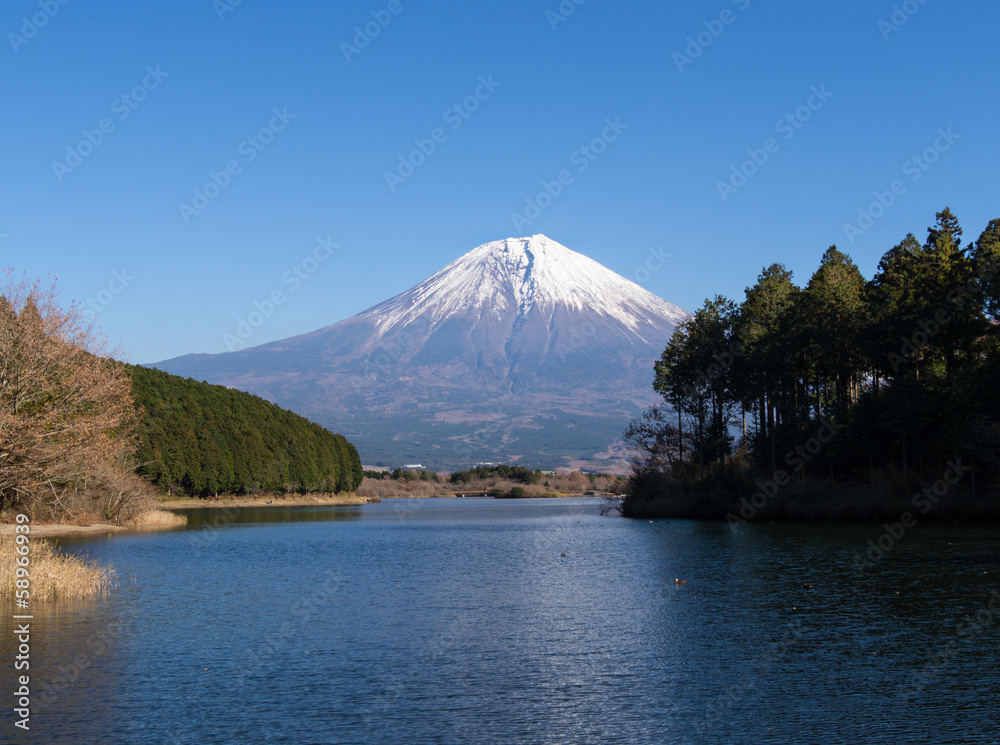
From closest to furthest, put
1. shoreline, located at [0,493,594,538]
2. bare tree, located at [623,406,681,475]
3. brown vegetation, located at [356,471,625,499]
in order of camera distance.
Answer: shoreline, located at [0,493,594,538]
bare tree, located at [623,406,681,475]
brown vegetation, located at [356,471,625,499]

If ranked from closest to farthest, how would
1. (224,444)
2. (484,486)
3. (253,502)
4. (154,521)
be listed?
(154,521) < (224,444) < (253,502) < (484,486)

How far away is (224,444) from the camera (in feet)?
336

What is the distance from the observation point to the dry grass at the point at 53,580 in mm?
24609

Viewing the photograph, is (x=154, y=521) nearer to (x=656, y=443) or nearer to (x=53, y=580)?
(x=656, y=443)

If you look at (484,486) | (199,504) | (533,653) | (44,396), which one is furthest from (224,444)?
(533,653)

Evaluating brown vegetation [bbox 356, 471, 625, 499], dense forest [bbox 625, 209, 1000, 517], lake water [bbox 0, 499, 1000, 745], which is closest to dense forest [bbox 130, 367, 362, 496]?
brown vegetation [bbox 356, 471, 625, 499]

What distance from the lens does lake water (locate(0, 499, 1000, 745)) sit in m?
13.4

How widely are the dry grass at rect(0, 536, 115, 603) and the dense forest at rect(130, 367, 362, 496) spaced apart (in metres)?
50.7

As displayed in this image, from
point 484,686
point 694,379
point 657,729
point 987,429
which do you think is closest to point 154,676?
point 484,686

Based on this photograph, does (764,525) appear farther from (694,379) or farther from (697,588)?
(697,588)

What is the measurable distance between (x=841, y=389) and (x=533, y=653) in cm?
5132

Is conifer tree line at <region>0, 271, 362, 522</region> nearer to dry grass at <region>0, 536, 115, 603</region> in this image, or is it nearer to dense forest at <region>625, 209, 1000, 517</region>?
dry grass at <region>0, 536, 115, 603</region>

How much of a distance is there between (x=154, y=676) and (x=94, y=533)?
141ft

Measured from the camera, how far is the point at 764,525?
183 ft
